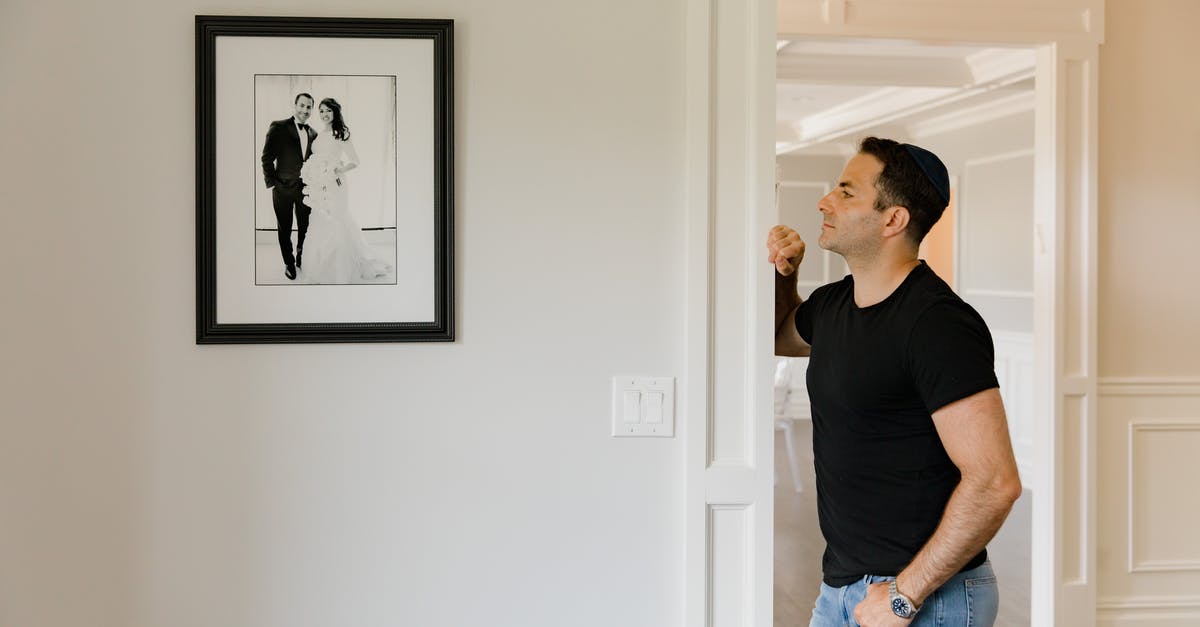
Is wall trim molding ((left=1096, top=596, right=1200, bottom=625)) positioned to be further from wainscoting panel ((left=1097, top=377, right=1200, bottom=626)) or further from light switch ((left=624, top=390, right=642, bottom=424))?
light switch ((left=624, top=390, right=642, bottom=424))

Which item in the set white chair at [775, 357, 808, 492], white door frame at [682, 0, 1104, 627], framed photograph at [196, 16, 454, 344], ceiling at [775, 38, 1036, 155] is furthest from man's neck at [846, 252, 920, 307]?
white chair at [775, 357, 808, 492]

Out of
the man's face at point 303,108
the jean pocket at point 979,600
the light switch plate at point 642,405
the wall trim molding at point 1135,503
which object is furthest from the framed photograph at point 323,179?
the wall trim molding at point 1135,503

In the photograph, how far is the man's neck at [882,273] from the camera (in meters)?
2.06

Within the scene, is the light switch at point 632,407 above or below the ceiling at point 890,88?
below

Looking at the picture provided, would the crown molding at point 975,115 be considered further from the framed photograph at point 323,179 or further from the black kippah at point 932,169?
the framed photograph at point 323,179

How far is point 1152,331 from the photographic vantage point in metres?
3.93

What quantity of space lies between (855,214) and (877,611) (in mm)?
814

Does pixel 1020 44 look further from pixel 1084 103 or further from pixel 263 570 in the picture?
pixel 263 570

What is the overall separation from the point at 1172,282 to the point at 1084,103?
0.81m

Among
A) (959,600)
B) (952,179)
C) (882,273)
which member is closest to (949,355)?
(882,273)

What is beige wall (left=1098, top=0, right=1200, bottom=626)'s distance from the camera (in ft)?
12.7

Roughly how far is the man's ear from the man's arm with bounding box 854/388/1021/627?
41 centimetres

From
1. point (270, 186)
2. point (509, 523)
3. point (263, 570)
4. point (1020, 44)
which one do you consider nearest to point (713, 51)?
point (270, 186)

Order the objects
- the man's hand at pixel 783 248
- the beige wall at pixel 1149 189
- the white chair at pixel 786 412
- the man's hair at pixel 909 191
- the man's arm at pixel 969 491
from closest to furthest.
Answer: the man's arm at pixel 969 491 → the man's hand at pixel 783 248 → the man's hair at pixel 909 191 → the beige wall at pixel 1149 189 → the white chair at pixel 786 412
